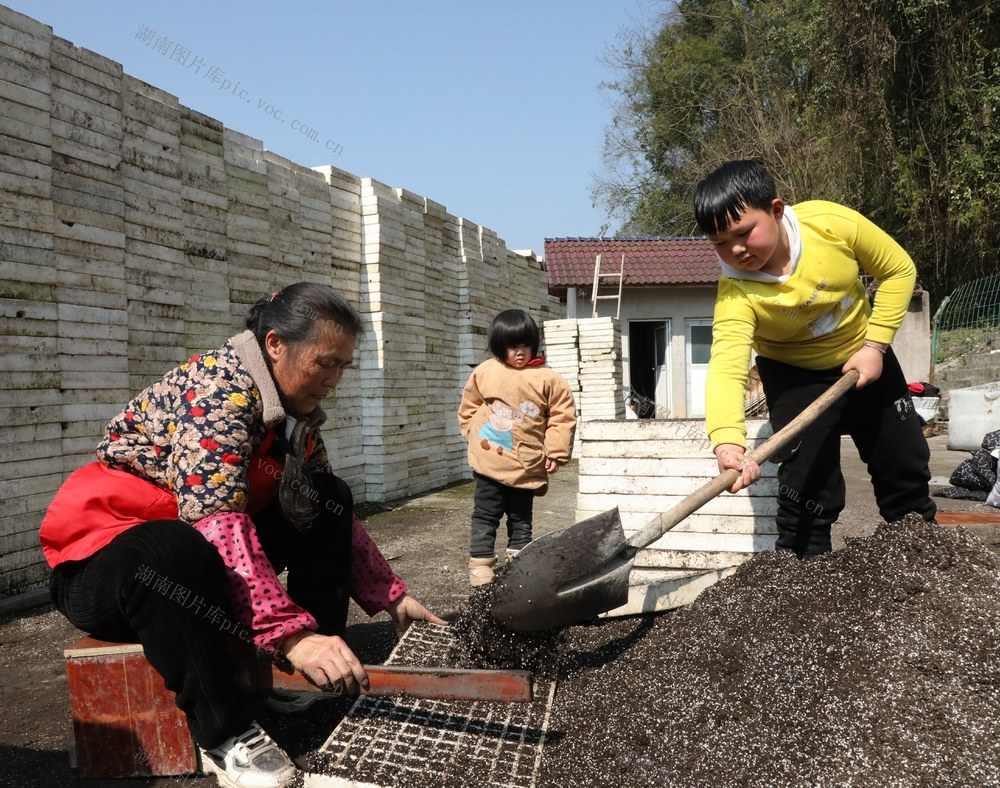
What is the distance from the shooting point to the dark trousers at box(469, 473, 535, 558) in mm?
3947

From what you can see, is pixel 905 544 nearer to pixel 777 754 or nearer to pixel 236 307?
pixel 777 754

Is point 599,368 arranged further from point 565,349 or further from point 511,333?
point 511,333

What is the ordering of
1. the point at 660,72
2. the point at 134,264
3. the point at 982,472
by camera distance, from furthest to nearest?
the point at 660,72
the point at 982,472
the point at 134,264

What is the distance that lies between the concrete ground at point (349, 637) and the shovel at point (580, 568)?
709 mm

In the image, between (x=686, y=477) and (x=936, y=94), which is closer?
(x=686, y=477)

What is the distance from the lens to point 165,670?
74.5 inches

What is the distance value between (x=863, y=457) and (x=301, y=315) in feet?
7.48

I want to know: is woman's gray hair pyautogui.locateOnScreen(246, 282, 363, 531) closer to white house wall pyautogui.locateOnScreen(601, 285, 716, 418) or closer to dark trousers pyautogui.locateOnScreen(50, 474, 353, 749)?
dark trousers pyautogui.locateOnScreen(50, 474, 353, 749)

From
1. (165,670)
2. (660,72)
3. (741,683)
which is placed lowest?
(741,683)

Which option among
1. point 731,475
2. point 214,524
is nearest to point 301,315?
point 214,524

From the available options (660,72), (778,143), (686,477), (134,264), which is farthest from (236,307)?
(660,72)

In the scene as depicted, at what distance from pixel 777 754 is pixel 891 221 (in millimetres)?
18566

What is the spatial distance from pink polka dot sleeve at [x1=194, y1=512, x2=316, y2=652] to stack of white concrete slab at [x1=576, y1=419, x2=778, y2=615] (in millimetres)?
2023

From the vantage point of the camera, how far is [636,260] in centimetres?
1416
